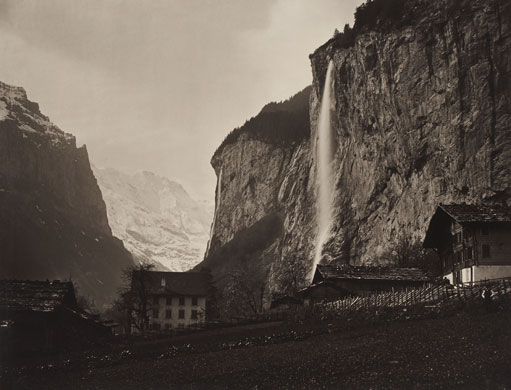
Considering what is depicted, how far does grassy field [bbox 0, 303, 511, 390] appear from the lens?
23.0 m

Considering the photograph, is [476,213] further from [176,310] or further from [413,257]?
[176,310]

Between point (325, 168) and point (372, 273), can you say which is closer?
point (372, 273)

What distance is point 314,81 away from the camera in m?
164

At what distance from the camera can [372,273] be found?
67688 mm

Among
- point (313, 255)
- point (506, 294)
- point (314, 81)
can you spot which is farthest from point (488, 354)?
point (314, 81)

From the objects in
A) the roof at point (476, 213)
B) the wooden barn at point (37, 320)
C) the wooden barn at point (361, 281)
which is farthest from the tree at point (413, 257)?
the wooden barn at point (37, 320)

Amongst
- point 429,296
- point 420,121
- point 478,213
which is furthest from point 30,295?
point 420,121

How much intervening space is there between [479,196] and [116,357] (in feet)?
250

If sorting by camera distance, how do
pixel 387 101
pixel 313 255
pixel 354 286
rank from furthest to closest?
pixel 313 255
pixel 387 101
pixel 354 286

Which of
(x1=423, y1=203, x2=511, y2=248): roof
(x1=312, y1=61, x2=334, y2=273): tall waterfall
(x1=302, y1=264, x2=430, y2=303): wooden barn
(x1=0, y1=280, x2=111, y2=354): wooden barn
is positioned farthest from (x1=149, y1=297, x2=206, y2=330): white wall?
(x1=0, y1=280, x2=111, y2=354): wooden barn

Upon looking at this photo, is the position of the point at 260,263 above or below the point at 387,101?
below

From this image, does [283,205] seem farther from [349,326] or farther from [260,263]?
[349,326]

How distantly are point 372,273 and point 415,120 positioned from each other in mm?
54960

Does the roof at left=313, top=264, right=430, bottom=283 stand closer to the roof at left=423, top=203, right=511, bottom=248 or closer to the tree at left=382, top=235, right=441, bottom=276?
the roof at left=423, top=203, right=511, bottom=248
